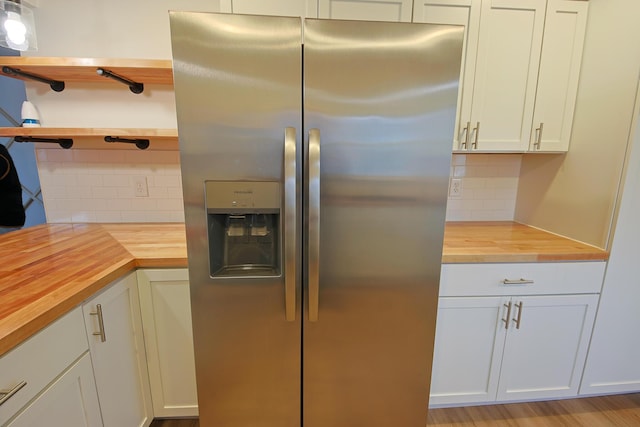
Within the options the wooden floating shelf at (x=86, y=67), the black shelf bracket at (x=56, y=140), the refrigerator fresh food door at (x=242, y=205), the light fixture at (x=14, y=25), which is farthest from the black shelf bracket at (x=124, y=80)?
the refrigerator fresh food door at (x=242, y=205)

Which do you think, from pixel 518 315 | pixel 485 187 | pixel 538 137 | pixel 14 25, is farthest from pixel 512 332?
pixel 14 25

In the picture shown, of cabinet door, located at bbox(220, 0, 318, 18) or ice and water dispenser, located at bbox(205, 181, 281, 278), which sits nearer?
ice and water dispenser, located at bbox(205, 181, 281, 278)

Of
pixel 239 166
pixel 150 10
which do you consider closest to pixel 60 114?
pixel 150 10

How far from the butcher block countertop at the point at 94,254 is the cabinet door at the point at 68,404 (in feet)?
0.64

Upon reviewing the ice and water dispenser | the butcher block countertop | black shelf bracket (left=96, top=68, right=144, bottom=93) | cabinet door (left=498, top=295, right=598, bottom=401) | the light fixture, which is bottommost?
cabinet door (left=498, top=295, right=598, bottom=401)

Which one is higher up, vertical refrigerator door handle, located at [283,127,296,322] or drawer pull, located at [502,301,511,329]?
vertical refrigerator door handle, located at [283,127,296,322]

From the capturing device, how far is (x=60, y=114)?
Result: 66.6 inches

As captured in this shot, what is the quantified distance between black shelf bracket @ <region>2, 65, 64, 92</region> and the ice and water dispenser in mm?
1314

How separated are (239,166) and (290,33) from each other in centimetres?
47

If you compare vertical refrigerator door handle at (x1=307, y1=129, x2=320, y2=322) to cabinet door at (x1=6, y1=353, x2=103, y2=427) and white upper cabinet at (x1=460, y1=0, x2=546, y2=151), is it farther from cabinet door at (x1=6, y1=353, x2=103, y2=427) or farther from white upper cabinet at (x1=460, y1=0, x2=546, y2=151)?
white upper cabinet at (x1=460, y1=0, x2=546, y2=151)

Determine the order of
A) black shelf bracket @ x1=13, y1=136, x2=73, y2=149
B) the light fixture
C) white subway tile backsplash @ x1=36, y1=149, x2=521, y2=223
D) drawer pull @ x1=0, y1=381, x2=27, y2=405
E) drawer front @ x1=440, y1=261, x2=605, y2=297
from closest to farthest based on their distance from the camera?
drawer pull @ x1=0, y1=381, x2=27, y2=405 < the light fixture < drawer front @ x1=440, y1=261, x2=605, y2=297 < black shelf bracket @ x1=13, y1=136, x2=73, y2=149 < white subway tile backsplash @ x1=36, y1=149, x2=521, y2=223

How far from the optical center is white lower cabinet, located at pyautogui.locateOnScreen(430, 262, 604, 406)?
1.41 m

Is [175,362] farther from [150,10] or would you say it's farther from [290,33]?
[150,10]

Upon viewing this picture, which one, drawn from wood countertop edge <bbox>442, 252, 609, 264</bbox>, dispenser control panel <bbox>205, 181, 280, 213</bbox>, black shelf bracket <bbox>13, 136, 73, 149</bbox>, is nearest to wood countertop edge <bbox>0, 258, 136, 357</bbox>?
dispenser control panel <bbox>205, 181, 280, 213</bbox>
